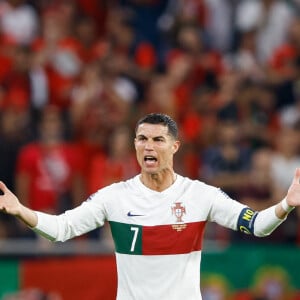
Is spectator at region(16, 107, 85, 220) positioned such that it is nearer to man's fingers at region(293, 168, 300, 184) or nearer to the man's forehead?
the man's forehead

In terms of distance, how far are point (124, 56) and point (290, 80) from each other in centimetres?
239

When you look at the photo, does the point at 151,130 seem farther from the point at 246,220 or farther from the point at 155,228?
the point at 246,220

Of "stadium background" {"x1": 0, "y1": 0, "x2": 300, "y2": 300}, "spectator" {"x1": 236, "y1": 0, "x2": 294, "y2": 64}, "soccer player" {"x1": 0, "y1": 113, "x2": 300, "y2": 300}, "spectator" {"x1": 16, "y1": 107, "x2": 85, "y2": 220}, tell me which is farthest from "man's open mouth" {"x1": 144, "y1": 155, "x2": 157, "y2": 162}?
"spectator" {"x1": 236, "y1": 0, "x2": 294, "y2": 64}

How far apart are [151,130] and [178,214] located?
0.65 metres

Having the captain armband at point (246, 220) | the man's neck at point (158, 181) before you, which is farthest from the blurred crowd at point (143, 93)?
the captain armband at point (246, 220)

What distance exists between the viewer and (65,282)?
13.1m

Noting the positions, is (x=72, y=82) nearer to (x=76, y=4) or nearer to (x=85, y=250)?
(x=76, y=4)

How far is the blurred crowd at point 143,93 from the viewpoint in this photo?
559 inches

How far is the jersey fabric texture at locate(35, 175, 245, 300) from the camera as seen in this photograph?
337 inches

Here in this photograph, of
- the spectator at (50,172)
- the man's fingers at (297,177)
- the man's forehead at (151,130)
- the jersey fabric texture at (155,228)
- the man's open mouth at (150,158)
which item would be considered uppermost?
the spectator at (50,172)

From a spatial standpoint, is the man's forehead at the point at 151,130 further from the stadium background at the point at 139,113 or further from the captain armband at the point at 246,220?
the stadium background at the point at 139,113

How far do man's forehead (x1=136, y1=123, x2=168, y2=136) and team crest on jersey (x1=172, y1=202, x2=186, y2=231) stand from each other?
21.2 inches

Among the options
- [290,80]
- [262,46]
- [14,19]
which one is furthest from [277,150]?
[14,19]

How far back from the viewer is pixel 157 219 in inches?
344
